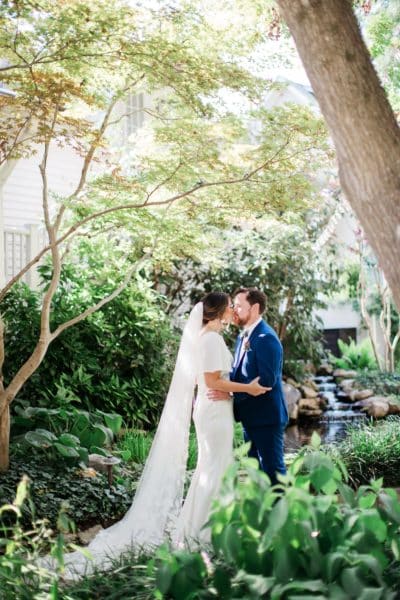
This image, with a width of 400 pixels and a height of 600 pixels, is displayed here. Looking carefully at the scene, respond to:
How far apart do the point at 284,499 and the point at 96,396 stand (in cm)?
829

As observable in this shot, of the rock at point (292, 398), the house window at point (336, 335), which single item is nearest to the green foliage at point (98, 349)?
the rock at point (292, 398)

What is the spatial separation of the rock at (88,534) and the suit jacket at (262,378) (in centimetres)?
163

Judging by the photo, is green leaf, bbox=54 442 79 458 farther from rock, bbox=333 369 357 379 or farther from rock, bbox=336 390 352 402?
rock, bbox=333 369 357 379

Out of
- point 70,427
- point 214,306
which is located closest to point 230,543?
point 214,306

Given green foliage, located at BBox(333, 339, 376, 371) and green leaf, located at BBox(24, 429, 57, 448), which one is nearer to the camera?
green leaf, located at BBox(24, 429, 57, 448)

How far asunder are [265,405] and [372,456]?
2.57 metres

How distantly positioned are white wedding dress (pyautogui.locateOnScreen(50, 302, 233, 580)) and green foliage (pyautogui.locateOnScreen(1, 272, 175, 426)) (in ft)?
10.8

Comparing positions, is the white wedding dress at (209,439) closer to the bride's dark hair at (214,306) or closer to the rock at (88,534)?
the bride's dark hair at (214,306)

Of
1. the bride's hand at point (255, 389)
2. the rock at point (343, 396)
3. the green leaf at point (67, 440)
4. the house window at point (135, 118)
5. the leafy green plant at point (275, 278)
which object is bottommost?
the green leaf at point (67, 440)

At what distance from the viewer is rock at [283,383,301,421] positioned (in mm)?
15023

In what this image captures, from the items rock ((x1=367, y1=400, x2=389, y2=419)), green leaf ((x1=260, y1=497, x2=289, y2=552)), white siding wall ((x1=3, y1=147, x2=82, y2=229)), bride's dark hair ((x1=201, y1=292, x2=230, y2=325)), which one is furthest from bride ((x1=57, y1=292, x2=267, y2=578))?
rock ((x1=367, y1=400, x2=389, y2=419))

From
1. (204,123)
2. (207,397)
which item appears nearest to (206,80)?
(204,123)

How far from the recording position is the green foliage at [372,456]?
27.5 feet

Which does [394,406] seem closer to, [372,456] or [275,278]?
[275,278]
